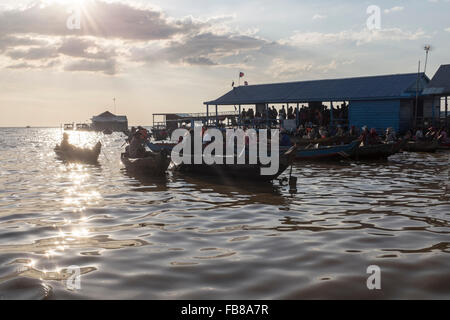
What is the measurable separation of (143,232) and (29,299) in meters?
2.98

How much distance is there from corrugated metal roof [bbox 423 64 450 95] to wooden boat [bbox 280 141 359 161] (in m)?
9.84

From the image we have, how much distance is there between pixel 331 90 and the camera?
1226 inches

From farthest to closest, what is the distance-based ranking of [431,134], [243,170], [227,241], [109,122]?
[109,122] → [431,134] → [243,170] → [227,241]

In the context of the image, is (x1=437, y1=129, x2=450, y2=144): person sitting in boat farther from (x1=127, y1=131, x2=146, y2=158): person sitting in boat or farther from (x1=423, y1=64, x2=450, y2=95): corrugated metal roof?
(x1=127, y1=131, x2=146, y2=158): person sitting in boat

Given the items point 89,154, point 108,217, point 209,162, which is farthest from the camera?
point 89,154

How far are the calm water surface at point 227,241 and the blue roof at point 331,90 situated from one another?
1684cm

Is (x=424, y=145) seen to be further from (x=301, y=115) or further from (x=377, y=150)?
(x=301, y=115)

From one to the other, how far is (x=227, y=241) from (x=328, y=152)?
1487 cm

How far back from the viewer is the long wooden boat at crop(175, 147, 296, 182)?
13.3m

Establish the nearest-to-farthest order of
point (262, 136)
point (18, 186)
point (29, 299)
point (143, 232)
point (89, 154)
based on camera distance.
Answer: point (29, 299)
point (143, 232)
point (18, 186)
point (89, 154)
point (262, 136)

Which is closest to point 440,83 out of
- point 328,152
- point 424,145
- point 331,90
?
point 424,145
